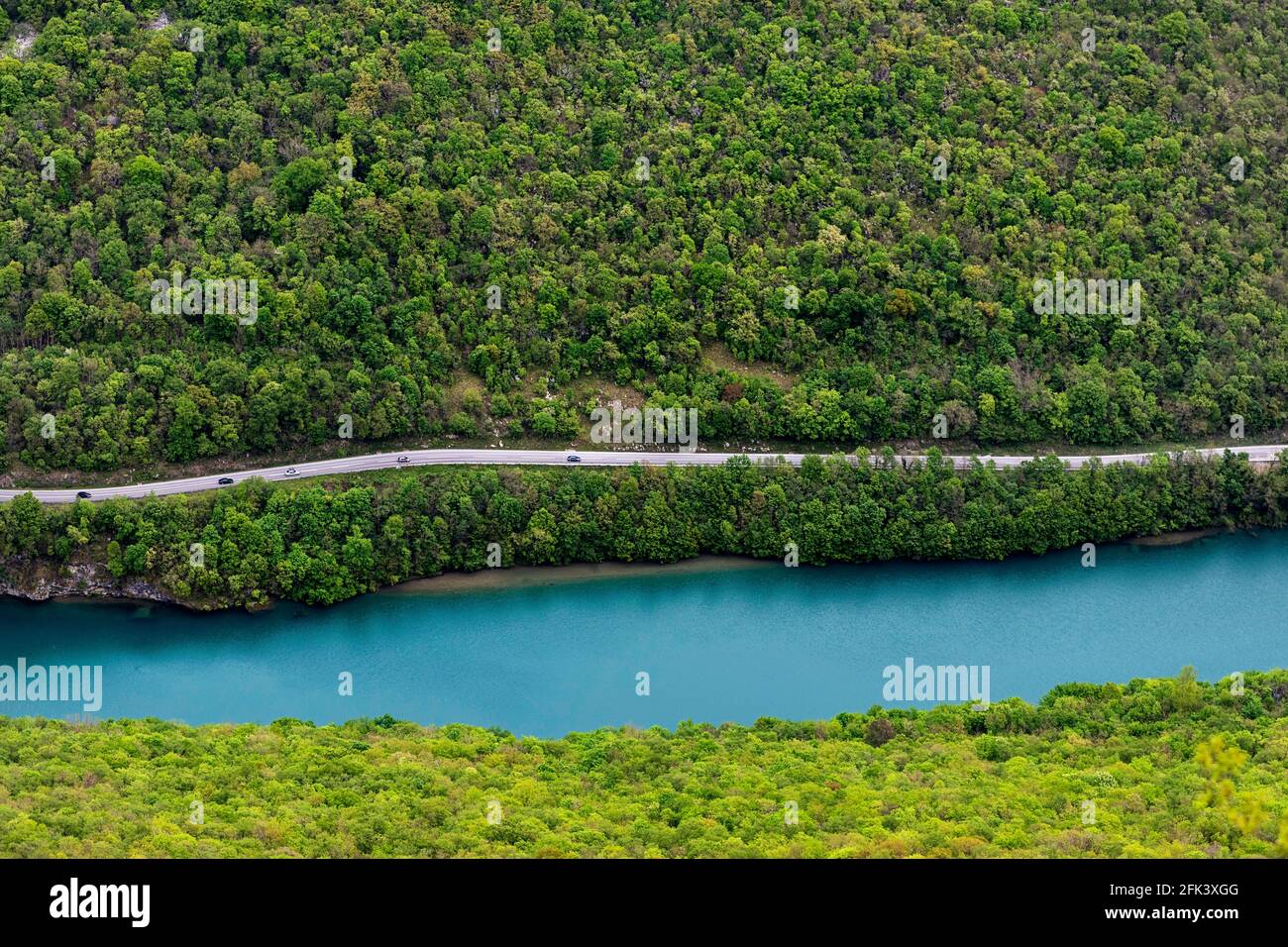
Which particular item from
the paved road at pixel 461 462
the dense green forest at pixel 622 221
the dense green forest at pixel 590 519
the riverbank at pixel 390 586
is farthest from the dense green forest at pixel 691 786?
the dense green forest at pixel 622 221

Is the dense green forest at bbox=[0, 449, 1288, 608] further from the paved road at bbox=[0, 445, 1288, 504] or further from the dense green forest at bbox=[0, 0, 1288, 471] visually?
the dense green forest at bbox=[0, 0, 1288, 471]

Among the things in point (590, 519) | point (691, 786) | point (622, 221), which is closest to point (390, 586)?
point (590, 519)

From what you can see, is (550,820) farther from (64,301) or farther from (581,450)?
(64,301)

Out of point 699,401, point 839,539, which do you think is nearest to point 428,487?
point 699,401

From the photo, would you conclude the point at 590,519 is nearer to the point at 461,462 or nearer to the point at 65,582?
the point at 461,462

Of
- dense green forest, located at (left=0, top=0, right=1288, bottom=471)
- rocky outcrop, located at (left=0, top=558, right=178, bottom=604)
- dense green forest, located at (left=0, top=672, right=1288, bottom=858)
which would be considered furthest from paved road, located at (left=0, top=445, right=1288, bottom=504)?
dense green forest, located at (left=0, top=672, right=1288, bottom=858)

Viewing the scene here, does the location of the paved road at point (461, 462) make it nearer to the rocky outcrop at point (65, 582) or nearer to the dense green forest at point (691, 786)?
the rocky outcrop at point (65, 582)

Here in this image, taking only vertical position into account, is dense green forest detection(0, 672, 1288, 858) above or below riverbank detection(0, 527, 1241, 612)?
below
